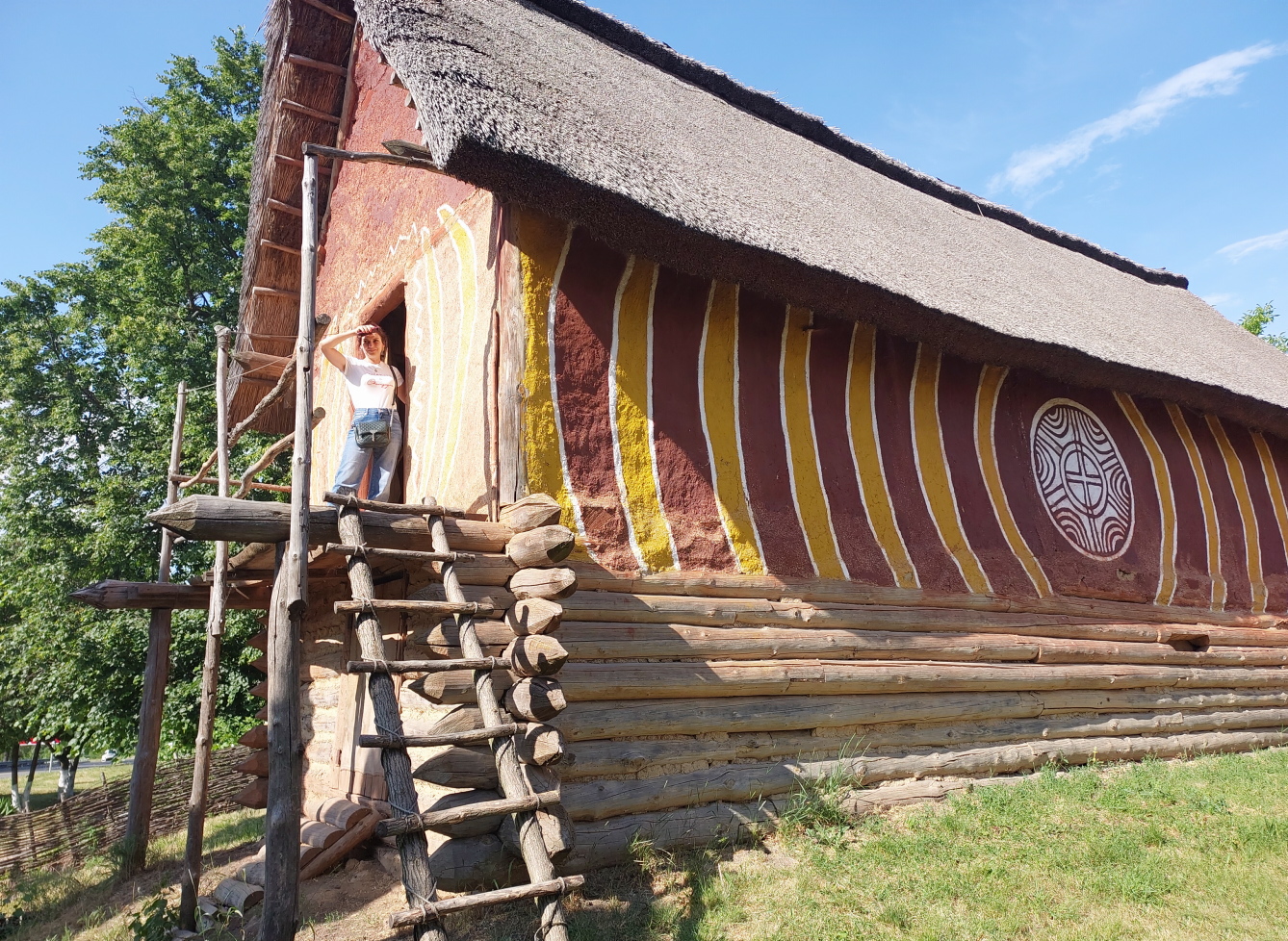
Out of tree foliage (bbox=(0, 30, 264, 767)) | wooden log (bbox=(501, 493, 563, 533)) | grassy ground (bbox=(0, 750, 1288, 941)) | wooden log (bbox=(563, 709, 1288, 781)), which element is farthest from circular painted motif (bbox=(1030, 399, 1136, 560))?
tree foliage (bbox=(0, 30, 264, 767))

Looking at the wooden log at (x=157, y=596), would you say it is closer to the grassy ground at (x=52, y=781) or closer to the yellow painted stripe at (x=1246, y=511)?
the yellow painted stripe at (x=1246, y=511)

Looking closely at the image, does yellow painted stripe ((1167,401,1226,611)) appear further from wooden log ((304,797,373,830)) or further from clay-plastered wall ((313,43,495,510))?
wooden log ((304,797,373,830))

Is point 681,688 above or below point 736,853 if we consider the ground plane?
above

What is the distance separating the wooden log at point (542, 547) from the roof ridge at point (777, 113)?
619 centimetres

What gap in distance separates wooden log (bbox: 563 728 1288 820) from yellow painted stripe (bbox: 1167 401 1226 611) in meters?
1.25

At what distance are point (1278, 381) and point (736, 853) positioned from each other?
8.59m

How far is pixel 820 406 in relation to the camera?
5977mm

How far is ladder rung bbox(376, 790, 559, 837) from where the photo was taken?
299 centimetres

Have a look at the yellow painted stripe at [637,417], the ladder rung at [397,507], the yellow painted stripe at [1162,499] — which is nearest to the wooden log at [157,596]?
the ladder rung at [397,507]

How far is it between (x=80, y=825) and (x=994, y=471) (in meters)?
9.30

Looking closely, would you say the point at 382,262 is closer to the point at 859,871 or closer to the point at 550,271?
the point at 550,271

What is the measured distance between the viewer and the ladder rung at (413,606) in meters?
3.61

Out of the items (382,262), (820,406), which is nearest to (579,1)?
(382,262)

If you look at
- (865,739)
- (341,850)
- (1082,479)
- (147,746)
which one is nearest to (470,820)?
(341,850)
